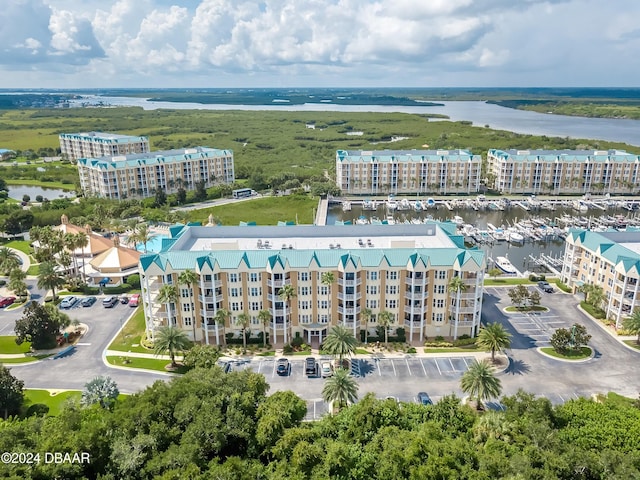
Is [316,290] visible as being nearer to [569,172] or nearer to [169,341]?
[169,341]

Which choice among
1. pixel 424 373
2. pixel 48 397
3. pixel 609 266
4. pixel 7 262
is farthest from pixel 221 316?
pixel 609 266

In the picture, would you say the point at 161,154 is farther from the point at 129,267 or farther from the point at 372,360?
the point at 372,360

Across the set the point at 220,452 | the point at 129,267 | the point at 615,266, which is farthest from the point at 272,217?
the point at 220,452

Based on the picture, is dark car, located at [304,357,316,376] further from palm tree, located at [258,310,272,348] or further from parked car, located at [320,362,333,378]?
palm tree, located at [258,310,272,348]

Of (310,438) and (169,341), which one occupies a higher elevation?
(310,438)

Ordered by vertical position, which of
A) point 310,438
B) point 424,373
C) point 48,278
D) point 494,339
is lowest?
point 424,373

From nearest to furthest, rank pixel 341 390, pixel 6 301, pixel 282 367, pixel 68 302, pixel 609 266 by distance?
pixel 341 390 < pixel 282 367 < pixel 609 266 < pixel 68 302 < pixel 6 301

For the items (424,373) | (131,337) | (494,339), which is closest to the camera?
(494,339)
